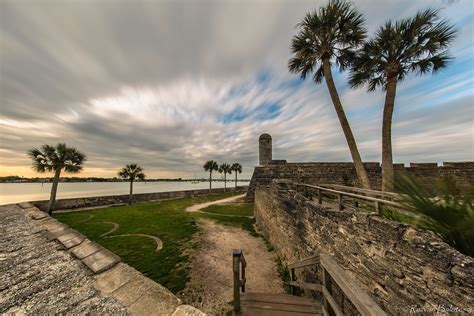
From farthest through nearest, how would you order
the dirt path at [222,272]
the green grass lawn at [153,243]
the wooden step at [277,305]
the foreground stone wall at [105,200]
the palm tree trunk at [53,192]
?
the foreground stone wall at [105,200] → the palm tree trunk at [53,192] → the green grass lawn at [153,243] → the dirt path at [222,272] → the wooden step at [277,305]

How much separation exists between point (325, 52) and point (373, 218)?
8.40 metres

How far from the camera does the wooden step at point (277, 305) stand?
9.86ft

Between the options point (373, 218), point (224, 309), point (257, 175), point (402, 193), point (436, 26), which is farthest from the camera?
point (257, 175)

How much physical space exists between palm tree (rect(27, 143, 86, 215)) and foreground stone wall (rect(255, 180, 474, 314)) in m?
20.3

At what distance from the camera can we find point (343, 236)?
11.0 ft

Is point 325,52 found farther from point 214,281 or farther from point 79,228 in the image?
point 79,228

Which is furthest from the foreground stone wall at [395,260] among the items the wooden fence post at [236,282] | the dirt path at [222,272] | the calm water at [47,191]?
the calm water at [47,191]

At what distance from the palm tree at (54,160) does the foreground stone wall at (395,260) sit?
20.3 m

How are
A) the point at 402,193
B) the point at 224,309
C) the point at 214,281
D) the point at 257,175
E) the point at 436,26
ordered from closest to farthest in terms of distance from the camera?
the point at 402,193 < the point at 224,309 < the point at 214,281 < the point at 436,26 < the point at 257,175

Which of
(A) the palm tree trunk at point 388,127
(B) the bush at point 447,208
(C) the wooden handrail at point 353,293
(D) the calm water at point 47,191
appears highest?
(A) the palm tree trunk at point 388,127

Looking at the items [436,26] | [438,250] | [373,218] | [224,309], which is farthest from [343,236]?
[436,26]

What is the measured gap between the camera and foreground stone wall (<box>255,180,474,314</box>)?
1715 millimetres

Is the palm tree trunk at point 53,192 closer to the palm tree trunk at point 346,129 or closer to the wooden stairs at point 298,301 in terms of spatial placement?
the wooden stairs at point 298,301

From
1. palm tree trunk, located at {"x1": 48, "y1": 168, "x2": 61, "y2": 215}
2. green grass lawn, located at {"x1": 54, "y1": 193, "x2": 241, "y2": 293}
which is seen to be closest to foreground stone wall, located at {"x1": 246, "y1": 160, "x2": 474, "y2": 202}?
green grass lawn, located at {"x1": 54, "y1": 193, "x2": 241, "y2": 293}
